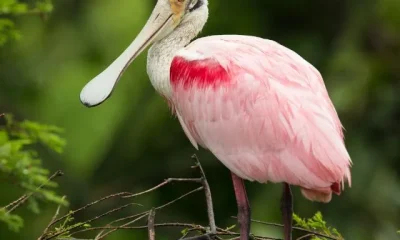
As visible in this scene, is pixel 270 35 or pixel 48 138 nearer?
pixel 48 138

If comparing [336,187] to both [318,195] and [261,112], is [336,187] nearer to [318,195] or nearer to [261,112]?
[318,195]

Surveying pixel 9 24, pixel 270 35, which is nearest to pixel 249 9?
pixel 270 35

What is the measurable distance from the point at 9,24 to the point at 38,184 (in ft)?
2.22

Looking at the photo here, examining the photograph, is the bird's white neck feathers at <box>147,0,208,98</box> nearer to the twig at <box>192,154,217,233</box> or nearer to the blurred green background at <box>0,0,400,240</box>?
the twig at <box>192,154,217,233</box>

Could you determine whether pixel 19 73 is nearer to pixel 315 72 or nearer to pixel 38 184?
pixel 315 72

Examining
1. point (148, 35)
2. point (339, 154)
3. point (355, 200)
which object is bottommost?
point (355, 200)

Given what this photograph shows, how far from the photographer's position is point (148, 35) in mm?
6500

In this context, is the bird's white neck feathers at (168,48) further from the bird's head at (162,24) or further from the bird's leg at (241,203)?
the bird's leg at (241,203)

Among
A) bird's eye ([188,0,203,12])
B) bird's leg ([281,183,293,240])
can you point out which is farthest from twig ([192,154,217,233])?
bird's eye ([188,0,203,12])

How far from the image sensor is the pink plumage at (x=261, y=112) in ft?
18.3

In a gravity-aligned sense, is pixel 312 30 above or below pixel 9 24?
below

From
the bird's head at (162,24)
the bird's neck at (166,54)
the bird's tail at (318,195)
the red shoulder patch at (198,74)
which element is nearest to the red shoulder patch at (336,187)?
the bird's tail at (318,195)

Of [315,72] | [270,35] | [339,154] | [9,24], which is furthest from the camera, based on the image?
[270,35]

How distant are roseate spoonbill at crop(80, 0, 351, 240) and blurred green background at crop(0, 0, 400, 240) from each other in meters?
3.33
